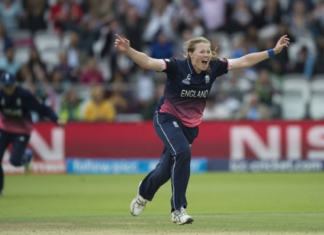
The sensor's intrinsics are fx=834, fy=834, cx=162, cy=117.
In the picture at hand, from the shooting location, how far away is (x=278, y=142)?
1745cm

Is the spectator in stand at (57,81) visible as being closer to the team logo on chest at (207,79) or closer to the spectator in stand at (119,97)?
the spectator in stand at (119,97)

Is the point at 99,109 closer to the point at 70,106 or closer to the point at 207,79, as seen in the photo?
the point at 70,106

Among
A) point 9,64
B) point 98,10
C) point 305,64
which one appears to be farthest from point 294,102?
point 9,64

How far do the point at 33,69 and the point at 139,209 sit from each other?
33.3ft

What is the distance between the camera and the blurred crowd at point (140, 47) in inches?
708

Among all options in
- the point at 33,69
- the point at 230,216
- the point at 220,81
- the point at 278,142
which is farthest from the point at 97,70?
the point at 230,216

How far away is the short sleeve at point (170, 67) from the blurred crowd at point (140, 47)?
9131 mm

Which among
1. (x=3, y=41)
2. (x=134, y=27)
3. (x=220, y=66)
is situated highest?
(x=220, y=66)

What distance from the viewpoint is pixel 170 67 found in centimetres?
859

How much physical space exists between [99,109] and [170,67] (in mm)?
9358

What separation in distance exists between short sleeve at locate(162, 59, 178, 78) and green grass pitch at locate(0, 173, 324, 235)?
1.59 m

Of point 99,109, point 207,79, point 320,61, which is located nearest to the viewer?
point 207,79

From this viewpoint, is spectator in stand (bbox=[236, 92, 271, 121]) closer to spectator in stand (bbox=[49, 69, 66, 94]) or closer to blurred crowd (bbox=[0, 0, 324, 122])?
blurred crowd (bbox=[0, 0, 324, 122])

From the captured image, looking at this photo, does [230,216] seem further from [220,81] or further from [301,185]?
[220,81]
